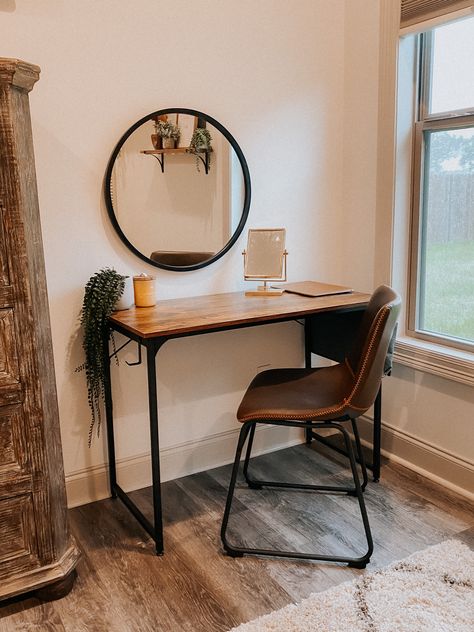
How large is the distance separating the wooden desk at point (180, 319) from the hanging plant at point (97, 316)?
0.05 metres

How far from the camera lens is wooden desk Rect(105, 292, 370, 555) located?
202 cm

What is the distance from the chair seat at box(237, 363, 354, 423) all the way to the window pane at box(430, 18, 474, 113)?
1161 millimetres

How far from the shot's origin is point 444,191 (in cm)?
254

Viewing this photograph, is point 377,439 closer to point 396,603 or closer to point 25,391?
point 396,603

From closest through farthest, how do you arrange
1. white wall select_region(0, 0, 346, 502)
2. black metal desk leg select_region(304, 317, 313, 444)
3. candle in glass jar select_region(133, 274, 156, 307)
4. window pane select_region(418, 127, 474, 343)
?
white wall select_region(0, 0, 346, 502) → candle in glass jar select_region(133, 274, 156, 307) → window pane select_region(418, 127, 474, 343) → black metal desk leg select_region(304, 317, 313, 444)

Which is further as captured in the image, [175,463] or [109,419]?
[175,463]

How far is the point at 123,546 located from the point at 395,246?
66.2 inches

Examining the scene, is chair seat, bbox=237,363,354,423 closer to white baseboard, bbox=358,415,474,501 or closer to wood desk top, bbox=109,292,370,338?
wood desk top, bbox=109,292,370,338

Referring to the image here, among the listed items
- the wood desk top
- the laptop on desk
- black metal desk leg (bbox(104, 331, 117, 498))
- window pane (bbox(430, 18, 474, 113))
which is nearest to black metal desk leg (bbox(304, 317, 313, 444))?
the laptop on desk

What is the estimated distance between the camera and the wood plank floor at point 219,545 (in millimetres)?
1838

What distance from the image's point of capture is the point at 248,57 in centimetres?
256

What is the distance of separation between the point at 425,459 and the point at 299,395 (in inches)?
33.0

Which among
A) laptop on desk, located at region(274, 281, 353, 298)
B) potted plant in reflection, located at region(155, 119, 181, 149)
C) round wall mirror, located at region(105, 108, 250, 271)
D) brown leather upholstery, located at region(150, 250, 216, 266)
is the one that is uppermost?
potted plant in reflection, located at region(155, 119, 181, 149)

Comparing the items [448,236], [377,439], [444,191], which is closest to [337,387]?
[377,439]
